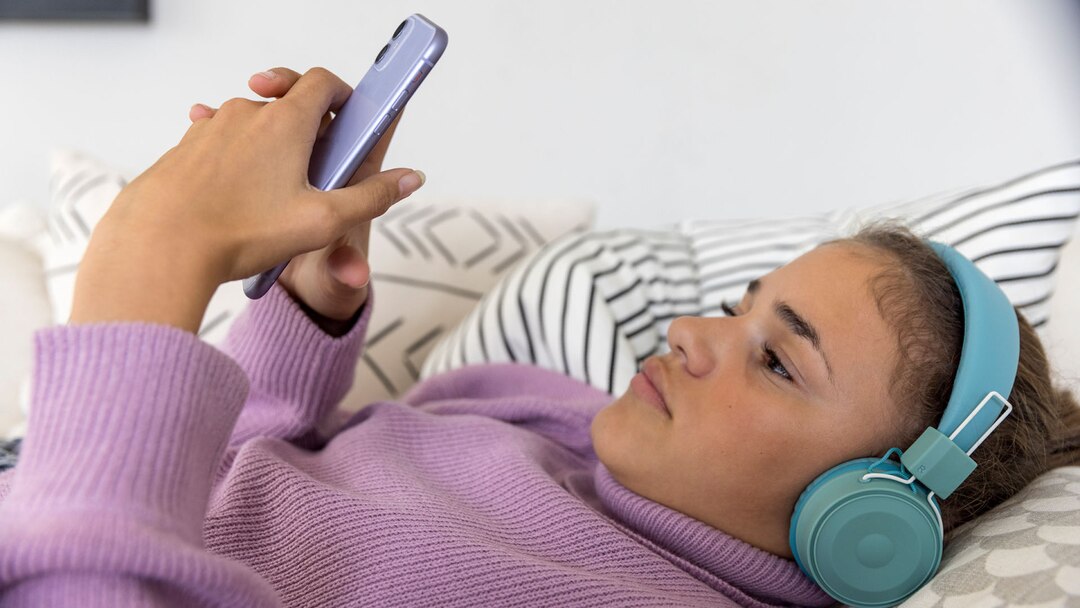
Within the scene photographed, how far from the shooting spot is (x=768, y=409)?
0.89 metres

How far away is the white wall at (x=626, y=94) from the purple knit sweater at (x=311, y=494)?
2.79 ft

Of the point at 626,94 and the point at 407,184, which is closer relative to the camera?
the point at 407,184

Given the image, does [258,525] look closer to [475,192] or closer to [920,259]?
[920,259]

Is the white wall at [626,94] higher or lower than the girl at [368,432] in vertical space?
higher

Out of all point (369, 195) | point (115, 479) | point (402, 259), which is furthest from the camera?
point (402, 259)

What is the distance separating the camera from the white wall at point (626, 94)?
1884 millimetres

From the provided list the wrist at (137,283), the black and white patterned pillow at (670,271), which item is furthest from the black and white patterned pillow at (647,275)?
the wrist at (137,283)

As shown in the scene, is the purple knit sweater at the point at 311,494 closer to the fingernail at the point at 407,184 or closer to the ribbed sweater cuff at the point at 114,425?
the ribbed sweater cuff at the point at 114,425

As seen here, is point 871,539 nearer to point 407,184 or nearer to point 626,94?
point 407,184

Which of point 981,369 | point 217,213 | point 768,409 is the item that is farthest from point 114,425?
point 981,369

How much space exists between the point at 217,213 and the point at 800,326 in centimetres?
56

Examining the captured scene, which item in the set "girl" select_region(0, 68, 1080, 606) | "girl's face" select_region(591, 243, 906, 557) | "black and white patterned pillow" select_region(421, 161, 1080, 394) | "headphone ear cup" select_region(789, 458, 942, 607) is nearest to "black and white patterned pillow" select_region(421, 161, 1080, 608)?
"black and white patterned pillow" select_region(421, 161, 1080, 394)

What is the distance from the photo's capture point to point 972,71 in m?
1.86

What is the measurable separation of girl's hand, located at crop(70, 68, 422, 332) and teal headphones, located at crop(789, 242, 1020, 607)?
46cm
